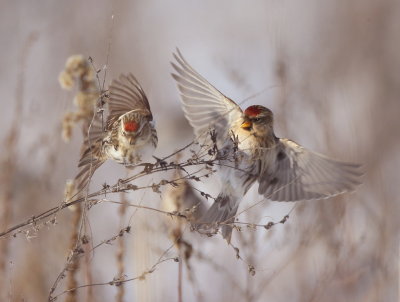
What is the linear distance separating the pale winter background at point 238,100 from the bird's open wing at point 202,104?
157 millimetres

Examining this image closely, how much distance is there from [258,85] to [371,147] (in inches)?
43.7

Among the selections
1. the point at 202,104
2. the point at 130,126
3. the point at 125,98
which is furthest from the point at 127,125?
the point at 202,104

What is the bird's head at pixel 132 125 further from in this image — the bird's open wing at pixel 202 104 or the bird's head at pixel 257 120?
the bird's head at pixel 257 120

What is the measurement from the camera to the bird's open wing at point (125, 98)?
3.31 meters

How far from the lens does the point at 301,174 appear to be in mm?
3885

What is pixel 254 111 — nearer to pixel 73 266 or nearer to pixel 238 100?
pixel 73 266

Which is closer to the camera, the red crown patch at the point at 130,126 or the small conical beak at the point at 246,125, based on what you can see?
the red crown patch at the point at 130,126

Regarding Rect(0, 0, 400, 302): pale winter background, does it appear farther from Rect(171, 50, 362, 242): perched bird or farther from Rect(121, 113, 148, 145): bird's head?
Rect(121, 113, 148, 145): bird's head

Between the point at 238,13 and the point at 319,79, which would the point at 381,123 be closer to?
the point at 319,79

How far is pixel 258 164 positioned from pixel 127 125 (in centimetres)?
75

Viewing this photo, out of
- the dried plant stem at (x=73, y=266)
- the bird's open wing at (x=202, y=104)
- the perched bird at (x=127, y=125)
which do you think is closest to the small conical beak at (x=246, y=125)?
the bird's open wing at (x=202, y=104)

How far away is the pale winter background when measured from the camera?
3.50 metres

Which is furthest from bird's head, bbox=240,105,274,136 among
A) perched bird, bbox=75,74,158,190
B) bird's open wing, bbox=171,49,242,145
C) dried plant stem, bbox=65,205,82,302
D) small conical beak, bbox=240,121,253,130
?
dried plant stem, bbox=65,205,82,302

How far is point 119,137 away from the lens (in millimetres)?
3340
